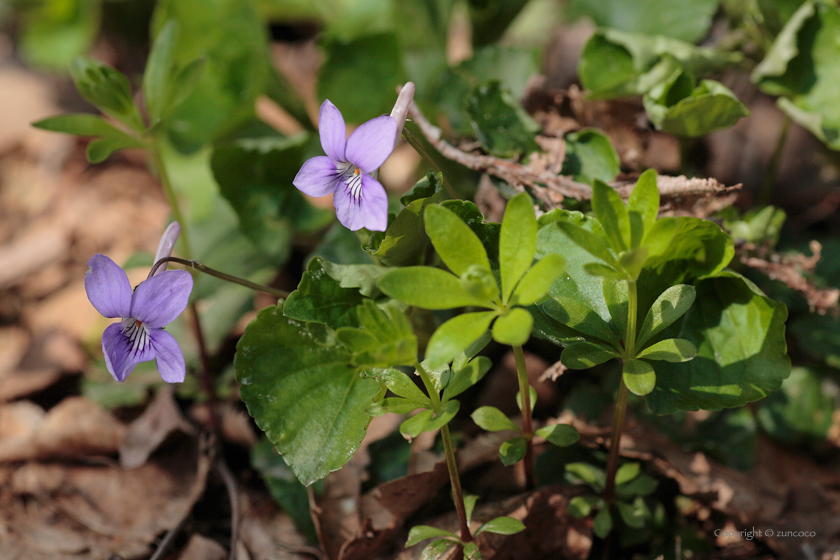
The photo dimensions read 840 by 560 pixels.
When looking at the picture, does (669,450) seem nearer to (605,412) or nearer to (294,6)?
(605,412)

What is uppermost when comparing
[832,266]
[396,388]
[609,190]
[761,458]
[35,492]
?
[609,190]

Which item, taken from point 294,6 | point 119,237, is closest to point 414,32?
point 294,6

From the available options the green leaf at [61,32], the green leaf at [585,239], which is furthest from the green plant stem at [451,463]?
the green leaf at [61,32]

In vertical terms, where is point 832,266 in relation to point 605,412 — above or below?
above

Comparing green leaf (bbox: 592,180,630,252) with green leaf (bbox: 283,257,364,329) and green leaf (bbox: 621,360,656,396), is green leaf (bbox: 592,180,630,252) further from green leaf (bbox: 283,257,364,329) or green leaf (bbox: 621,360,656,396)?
green leaf (bbox: 283,257,364,329)

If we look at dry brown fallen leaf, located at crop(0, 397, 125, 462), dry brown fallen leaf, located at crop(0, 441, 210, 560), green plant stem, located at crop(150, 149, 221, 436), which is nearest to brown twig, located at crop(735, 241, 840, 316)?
green plant stem, located at crop(150, 149, 221, 436)

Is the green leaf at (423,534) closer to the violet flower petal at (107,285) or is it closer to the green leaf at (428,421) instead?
the green leaf at (428,421)

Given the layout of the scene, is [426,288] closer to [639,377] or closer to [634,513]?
[639,377]
